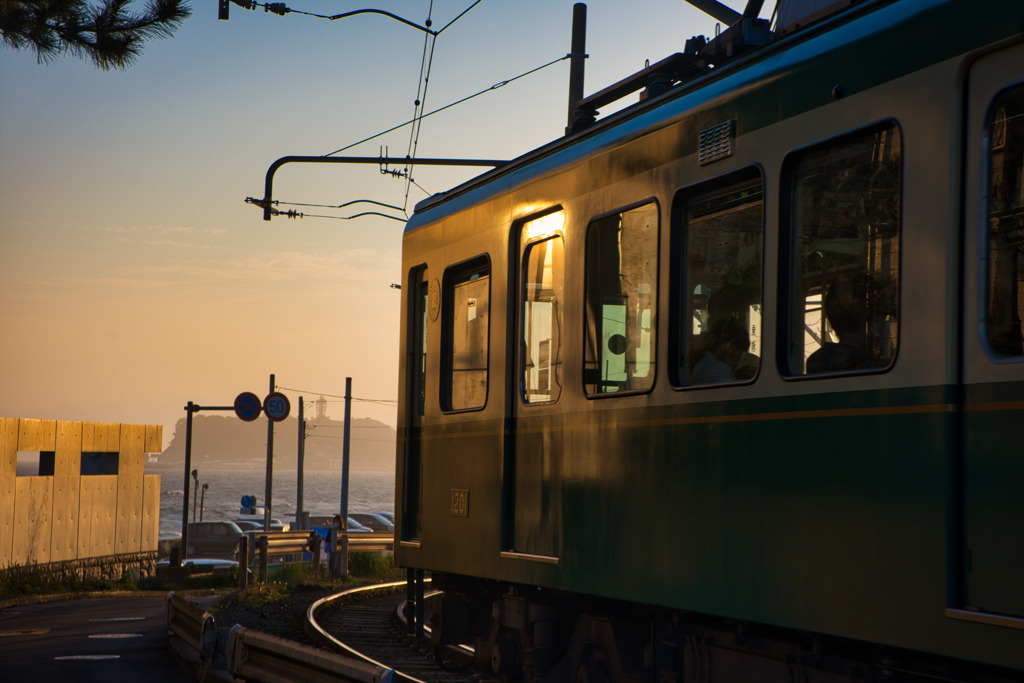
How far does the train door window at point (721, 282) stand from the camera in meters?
5.25

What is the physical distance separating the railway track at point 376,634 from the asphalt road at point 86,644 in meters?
1.84

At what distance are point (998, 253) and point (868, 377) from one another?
672mm

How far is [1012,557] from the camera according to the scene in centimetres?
377

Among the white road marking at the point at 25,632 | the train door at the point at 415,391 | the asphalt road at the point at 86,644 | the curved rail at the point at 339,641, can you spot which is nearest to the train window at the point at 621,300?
the curved rail at the point at 339,641

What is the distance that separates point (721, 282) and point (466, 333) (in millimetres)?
3033

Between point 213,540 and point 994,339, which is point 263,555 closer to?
point 994,339

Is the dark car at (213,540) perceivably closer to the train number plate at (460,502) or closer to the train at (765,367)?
the train number plate at (460,502)

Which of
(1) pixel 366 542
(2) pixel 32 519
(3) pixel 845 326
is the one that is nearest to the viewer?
(3) pixel 845 326

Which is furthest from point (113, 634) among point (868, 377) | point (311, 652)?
point (868, 377)

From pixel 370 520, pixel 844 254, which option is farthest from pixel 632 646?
pixel 370 520

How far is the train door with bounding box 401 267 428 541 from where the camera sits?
28.9ft

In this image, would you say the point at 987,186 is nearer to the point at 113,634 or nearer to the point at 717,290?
the point at 717,290

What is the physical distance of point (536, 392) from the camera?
23.2 feet

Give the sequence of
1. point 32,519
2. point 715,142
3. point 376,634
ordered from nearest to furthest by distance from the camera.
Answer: point 715,142 → point 376,634 → point 32,519
